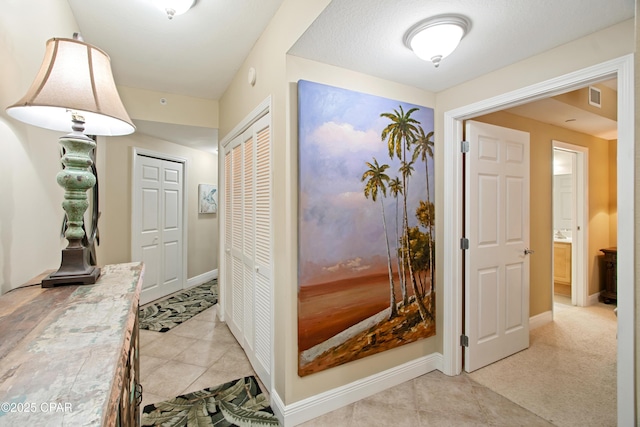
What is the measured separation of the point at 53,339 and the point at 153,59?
2.60 metres

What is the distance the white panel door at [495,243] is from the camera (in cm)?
236

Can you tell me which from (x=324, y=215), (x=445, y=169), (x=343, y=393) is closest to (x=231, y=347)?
(x=343, y=393)

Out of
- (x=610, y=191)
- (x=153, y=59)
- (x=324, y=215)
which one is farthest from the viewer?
(x=610, y=191)

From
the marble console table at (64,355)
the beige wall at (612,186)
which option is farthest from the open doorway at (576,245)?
the marble console table at (64,355)

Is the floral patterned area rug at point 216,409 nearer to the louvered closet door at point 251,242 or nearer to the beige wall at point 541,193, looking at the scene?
the louvered closet door at point 251,242

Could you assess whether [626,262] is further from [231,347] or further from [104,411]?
[231,347]

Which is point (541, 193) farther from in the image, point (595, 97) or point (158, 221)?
point (158, 221)

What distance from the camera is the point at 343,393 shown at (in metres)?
1.97

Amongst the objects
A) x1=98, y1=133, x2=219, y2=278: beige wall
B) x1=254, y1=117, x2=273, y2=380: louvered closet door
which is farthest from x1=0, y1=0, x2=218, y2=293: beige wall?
x1=98, y1=133, x2=219, y2=278: beige wall

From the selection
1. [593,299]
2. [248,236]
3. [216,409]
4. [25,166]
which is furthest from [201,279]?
[593,299]

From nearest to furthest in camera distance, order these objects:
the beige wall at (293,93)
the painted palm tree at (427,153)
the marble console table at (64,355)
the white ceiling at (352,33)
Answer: the marble console table at (64,355), the white ceiling at (352,33), the beige wall at (293,93), the painted palm tree at (427,153)

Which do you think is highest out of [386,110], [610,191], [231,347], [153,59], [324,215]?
[153,59]

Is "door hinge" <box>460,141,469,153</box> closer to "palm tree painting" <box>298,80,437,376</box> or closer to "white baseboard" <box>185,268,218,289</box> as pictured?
"palm tree painting" <box>298,80,437,376</box>

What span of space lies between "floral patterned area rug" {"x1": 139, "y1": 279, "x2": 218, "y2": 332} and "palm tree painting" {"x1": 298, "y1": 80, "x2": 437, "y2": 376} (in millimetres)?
2259
